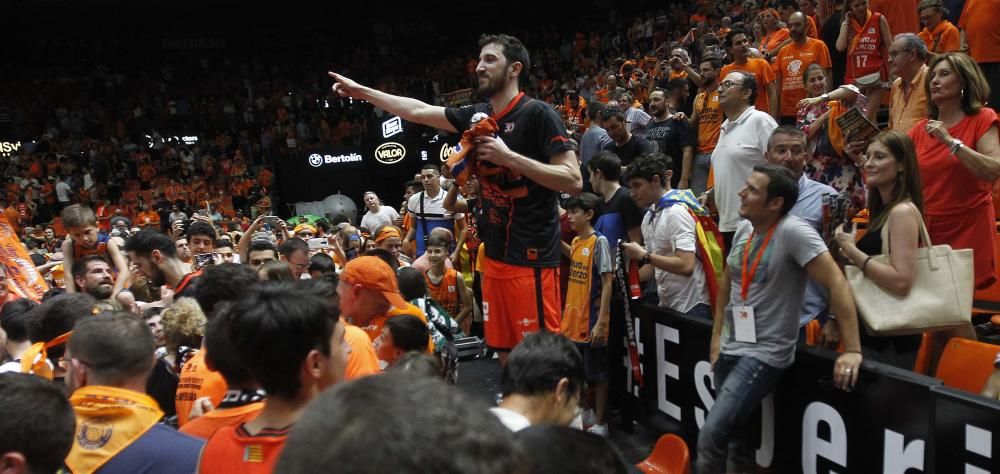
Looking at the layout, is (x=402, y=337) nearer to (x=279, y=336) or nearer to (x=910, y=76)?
(x=279, y=336)

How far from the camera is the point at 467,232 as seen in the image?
7809mm

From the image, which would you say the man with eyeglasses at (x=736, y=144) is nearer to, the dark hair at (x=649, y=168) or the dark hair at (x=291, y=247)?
the dark hair at (x=649, y=168)

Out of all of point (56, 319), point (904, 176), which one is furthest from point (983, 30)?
point (56, 319)

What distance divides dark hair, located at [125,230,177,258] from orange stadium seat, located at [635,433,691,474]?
10.7ft

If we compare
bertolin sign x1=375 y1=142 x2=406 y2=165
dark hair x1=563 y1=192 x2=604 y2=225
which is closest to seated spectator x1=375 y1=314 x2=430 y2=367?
dark hair x1=563 y1=192 x2=604 y2=225

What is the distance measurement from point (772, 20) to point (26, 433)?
371 inches

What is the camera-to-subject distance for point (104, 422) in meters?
2.10

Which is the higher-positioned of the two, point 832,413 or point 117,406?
point 117,406

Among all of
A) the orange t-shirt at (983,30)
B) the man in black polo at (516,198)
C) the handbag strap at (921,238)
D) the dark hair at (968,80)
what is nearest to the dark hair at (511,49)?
the man in black polo at (516,198)

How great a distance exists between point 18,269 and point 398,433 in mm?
5976

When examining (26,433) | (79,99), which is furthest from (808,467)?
(79,99)

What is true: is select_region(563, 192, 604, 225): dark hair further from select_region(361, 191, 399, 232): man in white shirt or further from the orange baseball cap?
select_region(361, 191, 399, 232): man in white shirt

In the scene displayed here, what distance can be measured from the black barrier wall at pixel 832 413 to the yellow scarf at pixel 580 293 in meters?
0.41

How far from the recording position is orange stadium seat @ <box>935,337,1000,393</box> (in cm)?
318
